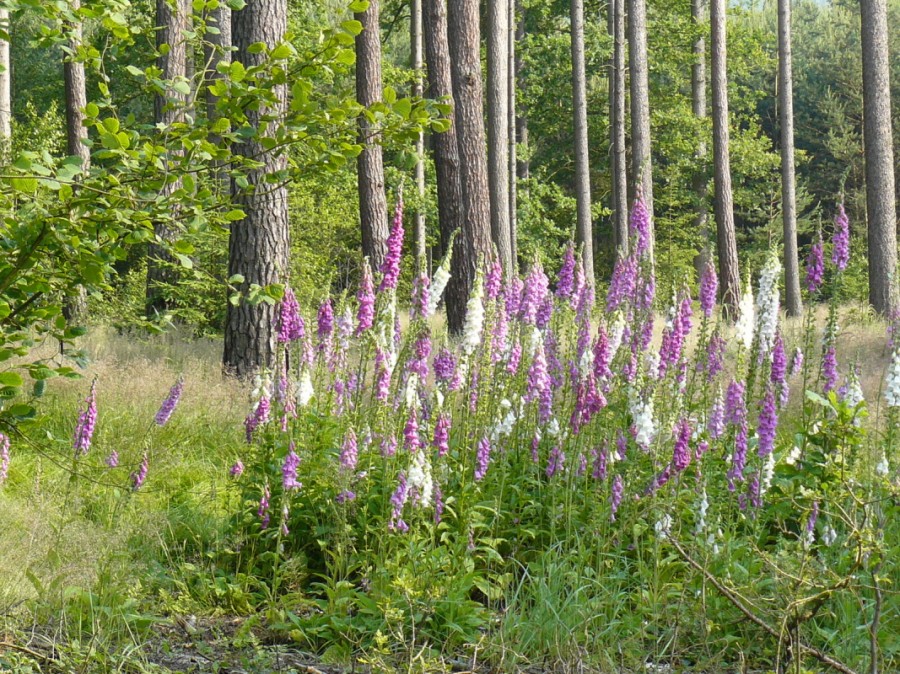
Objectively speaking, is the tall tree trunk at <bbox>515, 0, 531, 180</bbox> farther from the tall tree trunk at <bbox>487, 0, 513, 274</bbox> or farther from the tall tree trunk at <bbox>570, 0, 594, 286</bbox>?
the tall tree trunk at <bbox>487, 0, 513, 274</bbox>

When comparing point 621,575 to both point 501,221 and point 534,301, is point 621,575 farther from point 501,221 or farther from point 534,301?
point 501,221

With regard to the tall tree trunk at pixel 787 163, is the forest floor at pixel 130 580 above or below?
below

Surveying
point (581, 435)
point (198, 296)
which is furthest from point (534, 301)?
point (198, 296)

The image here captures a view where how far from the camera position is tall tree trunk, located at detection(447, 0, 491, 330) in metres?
12.2

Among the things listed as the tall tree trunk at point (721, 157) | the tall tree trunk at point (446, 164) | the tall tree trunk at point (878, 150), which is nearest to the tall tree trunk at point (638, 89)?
the tall tree trunk at point (721, 157)

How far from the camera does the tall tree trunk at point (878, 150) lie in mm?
13664

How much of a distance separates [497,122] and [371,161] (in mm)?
2172

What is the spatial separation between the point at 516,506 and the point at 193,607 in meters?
1.67

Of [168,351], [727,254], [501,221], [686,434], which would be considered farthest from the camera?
[727,254]

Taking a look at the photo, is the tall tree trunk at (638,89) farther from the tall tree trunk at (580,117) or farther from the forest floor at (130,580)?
the forest floor at (130,580)

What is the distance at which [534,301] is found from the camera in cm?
511

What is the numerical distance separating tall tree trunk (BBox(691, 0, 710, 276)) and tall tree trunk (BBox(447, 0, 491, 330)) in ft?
44.8

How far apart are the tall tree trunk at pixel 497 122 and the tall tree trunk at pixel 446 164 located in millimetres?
1927

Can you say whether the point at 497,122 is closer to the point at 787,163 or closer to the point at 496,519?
the point at 787,163
